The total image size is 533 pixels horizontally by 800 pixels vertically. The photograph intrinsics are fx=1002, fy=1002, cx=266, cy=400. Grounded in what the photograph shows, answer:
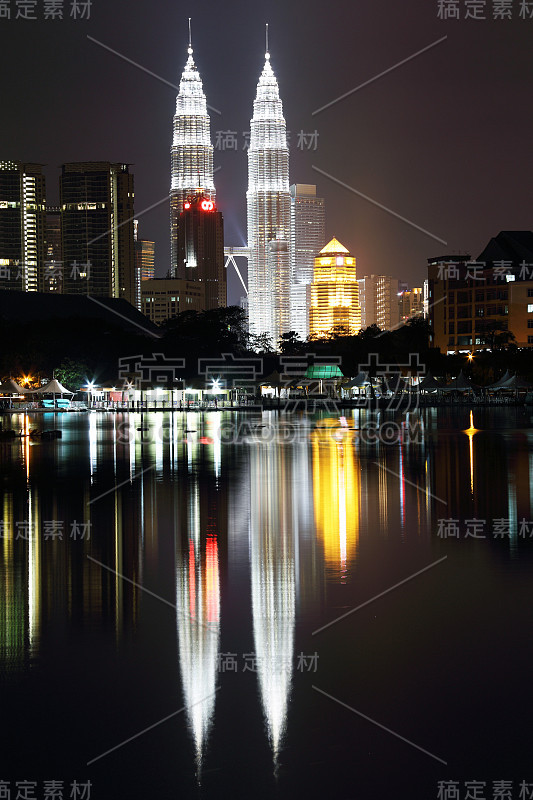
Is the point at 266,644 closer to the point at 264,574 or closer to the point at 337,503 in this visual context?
the point at 264,574

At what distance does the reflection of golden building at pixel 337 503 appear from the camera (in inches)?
448

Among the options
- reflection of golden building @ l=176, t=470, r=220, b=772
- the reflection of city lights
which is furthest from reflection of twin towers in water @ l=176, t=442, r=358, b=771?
the reflection of city lights

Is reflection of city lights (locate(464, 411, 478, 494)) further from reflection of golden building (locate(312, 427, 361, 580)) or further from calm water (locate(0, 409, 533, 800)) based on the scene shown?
calm water (locate(0, 409, 533, 800))

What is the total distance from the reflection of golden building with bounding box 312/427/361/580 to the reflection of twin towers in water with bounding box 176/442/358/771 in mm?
22

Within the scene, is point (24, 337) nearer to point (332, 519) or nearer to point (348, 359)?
point (348, 359)

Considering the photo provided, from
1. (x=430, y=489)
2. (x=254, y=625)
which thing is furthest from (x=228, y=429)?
(x=254, y=625)

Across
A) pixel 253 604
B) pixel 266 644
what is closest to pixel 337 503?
pixel 253 604

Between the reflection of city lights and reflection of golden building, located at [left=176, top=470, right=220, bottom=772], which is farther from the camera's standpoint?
the reflection of city lights

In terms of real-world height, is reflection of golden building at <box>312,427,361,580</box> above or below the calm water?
above

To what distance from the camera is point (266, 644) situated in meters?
7.68

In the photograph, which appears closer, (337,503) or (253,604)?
(253,604)

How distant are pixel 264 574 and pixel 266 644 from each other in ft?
8.71

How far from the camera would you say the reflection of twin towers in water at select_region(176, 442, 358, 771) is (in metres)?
6.59

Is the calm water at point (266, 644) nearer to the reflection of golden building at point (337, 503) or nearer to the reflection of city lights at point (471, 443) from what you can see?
the reflection of golden building at point (337, 503)
